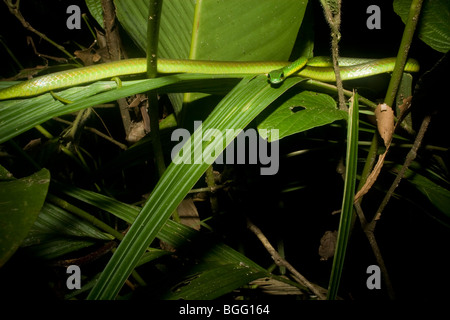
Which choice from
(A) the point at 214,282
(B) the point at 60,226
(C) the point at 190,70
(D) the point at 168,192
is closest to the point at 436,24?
Answer: (C) the point at 190,70

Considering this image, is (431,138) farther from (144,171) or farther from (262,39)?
(144,171)

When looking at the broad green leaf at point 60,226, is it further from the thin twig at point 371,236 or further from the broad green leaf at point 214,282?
the thin twig at point 371,236

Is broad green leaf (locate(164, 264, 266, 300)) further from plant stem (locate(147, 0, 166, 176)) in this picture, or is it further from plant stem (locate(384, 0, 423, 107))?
plant stem (locate(384, 0, 423, 107))

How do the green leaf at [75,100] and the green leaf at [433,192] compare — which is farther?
the green leaf at [433,192]

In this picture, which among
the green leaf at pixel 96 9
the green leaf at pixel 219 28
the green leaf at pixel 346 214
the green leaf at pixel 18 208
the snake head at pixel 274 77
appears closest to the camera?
the green leaf at pixel 18 208

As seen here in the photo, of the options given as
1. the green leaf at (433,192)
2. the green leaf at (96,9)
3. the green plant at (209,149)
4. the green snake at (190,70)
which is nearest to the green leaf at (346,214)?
the green plant at (209,149)

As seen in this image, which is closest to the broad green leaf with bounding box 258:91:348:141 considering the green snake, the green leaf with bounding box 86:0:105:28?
the green snake
